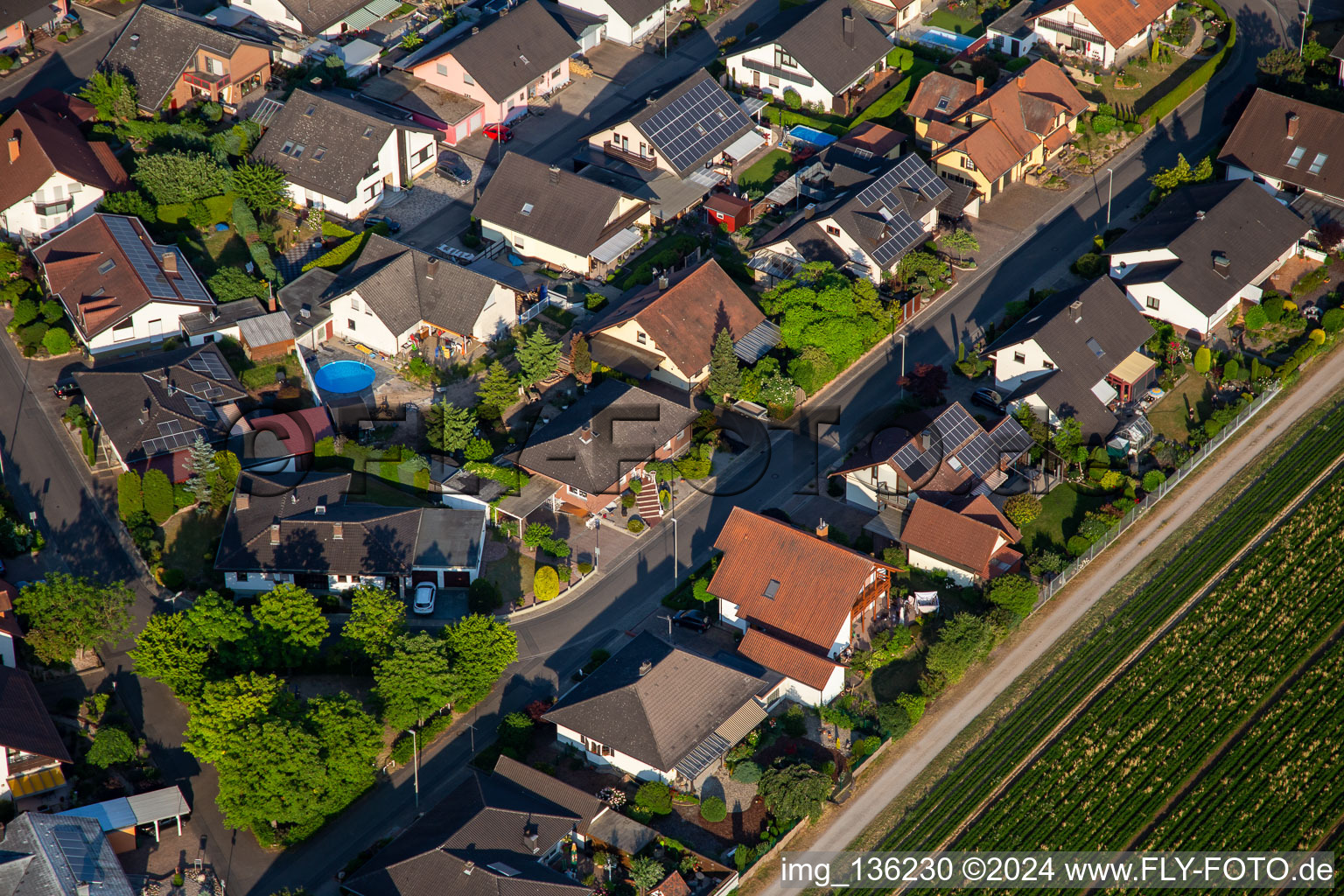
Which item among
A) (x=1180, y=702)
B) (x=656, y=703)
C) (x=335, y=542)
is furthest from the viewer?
(x=335, y=542)

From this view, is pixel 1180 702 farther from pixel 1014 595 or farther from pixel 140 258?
pixel 140 258

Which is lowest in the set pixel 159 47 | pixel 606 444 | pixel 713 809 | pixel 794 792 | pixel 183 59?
pixel 794 792

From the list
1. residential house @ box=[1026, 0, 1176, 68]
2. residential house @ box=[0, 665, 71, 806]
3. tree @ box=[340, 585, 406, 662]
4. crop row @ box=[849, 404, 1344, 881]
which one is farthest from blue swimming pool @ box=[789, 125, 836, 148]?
residential house @ box=[0, 665, 71, 806]

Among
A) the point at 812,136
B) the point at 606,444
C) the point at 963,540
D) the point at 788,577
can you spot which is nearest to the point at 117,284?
the point at 606,444

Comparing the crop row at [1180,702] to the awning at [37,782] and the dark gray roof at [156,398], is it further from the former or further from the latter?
the dark gray roof at [156,398]

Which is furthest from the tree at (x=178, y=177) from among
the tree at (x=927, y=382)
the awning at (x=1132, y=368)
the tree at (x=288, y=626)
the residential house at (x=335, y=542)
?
the awning at (x=1132, y=368)

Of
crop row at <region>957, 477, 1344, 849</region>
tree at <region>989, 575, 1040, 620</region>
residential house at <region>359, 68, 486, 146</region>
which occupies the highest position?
residential house at <region>359, 68, 486, 146</region>

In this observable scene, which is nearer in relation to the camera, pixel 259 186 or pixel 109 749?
pixel 109 749

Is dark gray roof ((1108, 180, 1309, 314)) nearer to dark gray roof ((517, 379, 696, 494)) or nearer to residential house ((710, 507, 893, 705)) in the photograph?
residential house ((710, 507, 893, 705))
